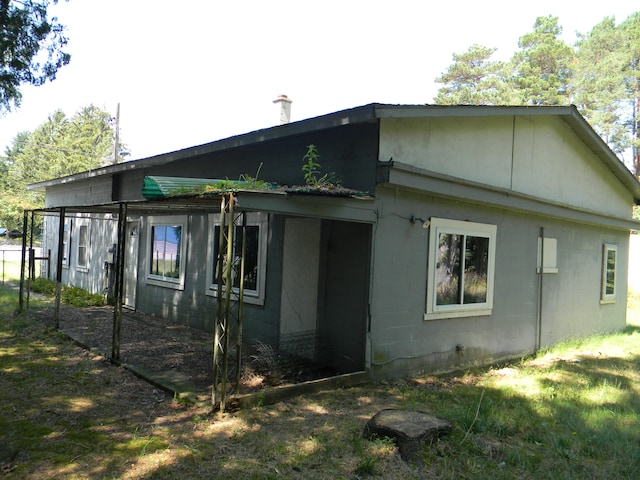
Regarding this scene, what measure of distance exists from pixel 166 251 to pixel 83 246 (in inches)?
213

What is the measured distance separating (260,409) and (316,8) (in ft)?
39.4

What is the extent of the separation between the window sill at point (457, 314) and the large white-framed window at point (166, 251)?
16.8 ft

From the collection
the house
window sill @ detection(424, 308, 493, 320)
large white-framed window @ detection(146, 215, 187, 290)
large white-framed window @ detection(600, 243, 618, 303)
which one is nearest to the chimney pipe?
the house

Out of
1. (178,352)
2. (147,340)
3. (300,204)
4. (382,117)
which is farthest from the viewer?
(147,340)

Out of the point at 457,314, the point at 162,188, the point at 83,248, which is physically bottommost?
the point at 457,314

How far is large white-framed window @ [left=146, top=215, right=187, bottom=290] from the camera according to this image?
9.69 metres

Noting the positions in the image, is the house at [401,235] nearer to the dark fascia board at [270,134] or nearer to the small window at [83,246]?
the dark fascia board at [270,134]

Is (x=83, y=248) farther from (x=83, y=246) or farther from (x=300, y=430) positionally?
(x=300, y=430)

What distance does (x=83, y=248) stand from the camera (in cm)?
1409

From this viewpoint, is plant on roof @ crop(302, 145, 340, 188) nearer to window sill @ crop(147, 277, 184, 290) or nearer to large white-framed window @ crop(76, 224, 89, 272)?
window sill @ crop(147, 277, 184, 290)

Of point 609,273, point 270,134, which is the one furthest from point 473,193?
point 609,273

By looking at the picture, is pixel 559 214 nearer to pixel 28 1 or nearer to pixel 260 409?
pixel 260 409

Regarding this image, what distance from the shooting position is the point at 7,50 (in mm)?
8938

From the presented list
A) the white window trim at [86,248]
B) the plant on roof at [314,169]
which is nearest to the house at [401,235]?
the plant on roof at [314,169]
